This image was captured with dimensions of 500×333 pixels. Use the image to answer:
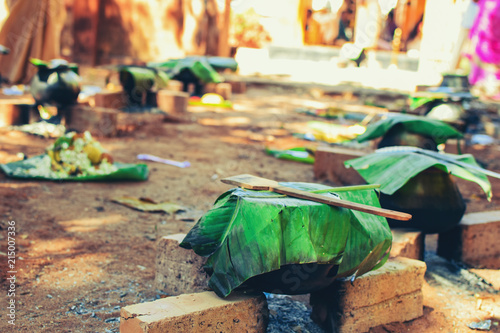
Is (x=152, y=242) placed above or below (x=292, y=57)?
below

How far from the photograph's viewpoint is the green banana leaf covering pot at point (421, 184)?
2.93 metres

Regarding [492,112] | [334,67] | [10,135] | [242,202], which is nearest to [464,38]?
[492,112]

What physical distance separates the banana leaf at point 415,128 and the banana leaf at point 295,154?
167cm

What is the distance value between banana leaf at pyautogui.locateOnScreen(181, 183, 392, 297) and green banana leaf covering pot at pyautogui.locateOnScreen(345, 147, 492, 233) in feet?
2.71

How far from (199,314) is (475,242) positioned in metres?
2.17

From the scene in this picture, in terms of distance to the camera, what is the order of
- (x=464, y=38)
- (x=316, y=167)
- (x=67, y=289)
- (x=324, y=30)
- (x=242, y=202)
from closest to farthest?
1. (x=242, y=202)
2. (x=67, y=289)
3. (x=316, y=167)
4. (x=464, y=38)
5. (x=324, y=30)

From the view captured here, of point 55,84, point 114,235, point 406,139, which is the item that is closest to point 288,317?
point 114,235

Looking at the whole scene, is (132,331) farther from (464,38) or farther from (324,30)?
(324,30)

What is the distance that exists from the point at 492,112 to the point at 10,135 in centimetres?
1000

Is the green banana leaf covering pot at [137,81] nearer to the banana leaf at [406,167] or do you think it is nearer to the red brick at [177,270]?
the banana leaf at [406,167]

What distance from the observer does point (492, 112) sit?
1132 cm

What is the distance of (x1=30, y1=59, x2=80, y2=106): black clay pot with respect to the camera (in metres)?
5.64

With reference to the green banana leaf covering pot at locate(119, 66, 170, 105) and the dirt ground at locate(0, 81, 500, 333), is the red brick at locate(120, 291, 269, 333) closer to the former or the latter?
the dirt ground at locate(0, 81, 500, 333)

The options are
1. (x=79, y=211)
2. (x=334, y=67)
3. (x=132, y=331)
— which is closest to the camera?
(x=132, y=331)
